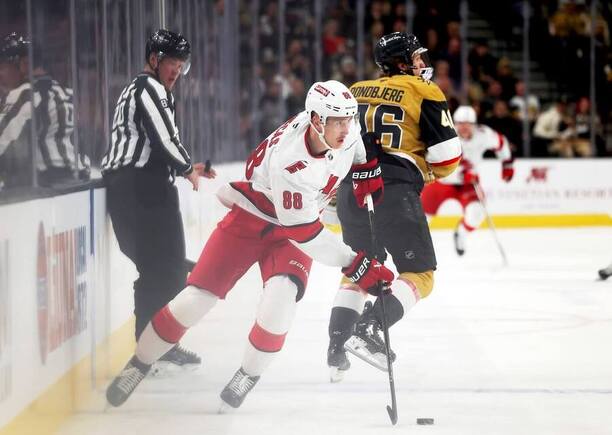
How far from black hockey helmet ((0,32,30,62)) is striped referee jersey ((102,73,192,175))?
36.4 inches

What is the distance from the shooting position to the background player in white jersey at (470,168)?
26.9 feet

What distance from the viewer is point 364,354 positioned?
3658 mm

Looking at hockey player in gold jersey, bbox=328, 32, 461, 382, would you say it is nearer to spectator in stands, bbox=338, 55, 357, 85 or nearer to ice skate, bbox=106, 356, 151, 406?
ice skate, bbox=106, 356, 151, 406

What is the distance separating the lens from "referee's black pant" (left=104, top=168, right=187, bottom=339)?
3.86 m

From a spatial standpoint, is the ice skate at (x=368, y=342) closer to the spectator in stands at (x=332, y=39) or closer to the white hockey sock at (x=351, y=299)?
the white hockey sock at (x=351, y=299)

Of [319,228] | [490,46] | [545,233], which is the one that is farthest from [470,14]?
[319,228]

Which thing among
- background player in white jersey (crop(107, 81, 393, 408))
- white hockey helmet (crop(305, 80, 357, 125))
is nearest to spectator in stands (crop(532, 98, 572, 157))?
background player in white jersey (crop(107, 81, 393, 408))

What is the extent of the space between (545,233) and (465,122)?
2102 millimetres

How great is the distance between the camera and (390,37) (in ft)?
13.0

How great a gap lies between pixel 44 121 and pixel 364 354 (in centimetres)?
124

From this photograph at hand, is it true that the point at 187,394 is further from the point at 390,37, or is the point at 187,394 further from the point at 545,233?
the point at 545,233

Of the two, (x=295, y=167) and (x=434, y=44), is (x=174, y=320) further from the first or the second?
(x=434, y=44)

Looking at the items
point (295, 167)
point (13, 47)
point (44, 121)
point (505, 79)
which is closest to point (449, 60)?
point (505, 79)

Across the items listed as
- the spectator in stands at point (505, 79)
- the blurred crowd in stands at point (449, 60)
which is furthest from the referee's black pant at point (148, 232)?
the spectator in stands at point (505, 79)
